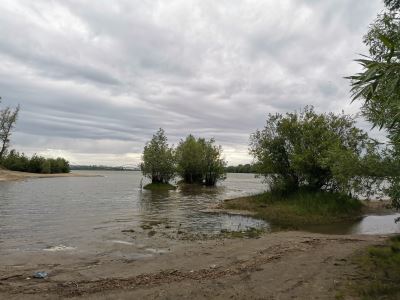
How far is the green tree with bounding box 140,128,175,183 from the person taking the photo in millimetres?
61594

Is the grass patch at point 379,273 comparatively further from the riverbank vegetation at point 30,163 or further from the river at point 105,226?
the riverbank vegetation at point 30,163

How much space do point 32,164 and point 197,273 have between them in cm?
11805

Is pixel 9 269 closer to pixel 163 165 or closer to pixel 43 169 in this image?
pixel 163 165

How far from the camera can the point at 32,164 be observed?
11775 centimetres

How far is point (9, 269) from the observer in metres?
12.0

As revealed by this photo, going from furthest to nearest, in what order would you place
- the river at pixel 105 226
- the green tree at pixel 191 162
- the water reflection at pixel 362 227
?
1. the green tree at pixel 191 162
2. the water reflection at pixel 362 227
3. the river at pixel 105 226

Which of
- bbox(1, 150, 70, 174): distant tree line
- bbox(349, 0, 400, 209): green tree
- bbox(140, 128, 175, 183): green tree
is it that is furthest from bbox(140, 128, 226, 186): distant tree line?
bbox(1, 150, 70, 174): distant tree line

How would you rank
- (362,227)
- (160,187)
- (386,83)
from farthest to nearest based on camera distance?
(160,187) → (362,227) → (386,83)

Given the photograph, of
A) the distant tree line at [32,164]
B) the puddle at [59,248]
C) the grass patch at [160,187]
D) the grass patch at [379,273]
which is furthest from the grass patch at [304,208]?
the distant tree line at [32,164]

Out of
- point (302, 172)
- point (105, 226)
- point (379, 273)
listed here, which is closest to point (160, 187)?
point (302, 172)

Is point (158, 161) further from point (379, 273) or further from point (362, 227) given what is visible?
point (379, 273)

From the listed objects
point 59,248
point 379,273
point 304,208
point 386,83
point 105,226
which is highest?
point 386,83

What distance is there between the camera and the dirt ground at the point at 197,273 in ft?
30.7

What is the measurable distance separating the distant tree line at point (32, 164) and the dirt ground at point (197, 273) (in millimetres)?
105693
